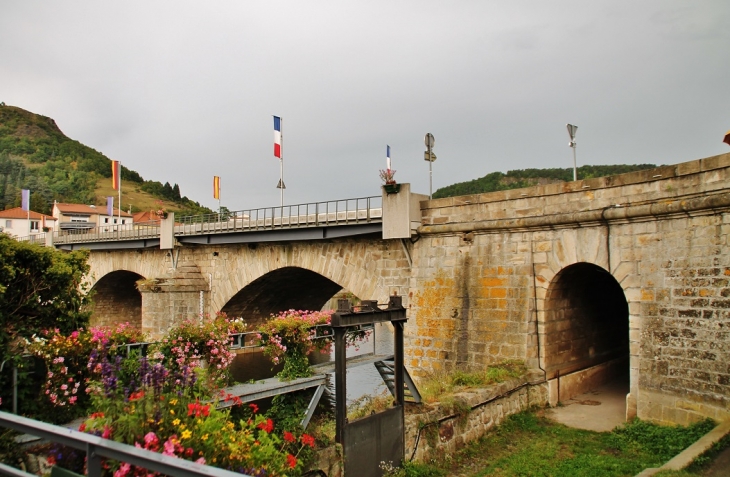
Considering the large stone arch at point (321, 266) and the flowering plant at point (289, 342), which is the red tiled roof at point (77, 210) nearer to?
the large stone arch at point (321, 266)

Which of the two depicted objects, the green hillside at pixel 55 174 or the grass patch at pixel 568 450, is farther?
Result: the green hillside at pixel 55 174

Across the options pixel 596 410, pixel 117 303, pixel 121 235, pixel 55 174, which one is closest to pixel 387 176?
pixel 596 410

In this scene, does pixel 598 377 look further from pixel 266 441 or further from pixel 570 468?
pixel 266 441

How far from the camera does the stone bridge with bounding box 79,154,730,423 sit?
9914mm

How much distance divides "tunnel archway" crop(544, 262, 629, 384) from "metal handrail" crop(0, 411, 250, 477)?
35.6 ft

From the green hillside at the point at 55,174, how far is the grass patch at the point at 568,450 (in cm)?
9180

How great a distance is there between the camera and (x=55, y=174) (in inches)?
4798

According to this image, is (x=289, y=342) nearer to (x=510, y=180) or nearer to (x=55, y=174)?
(x=510, y=180)

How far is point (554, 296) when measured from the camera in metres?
12.8

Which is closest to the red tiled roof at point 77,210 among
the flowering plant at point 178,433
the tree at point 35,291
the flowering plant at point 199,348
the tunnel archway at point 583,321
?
the tunnel archway at point 583,321

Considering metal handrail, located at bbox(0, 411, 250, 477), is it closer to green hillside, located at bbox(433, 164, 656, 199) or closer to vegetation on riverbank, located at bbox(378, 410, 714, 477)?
vegetation on riverbank, located at bbox(378, 410, 714, 477)

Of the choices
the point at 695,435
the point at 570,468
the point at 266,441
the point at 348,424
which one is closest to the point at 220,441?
the point at 266,441

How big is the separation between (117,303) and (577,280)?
117 ft

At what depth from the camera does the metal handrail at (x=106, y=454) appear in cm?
271
